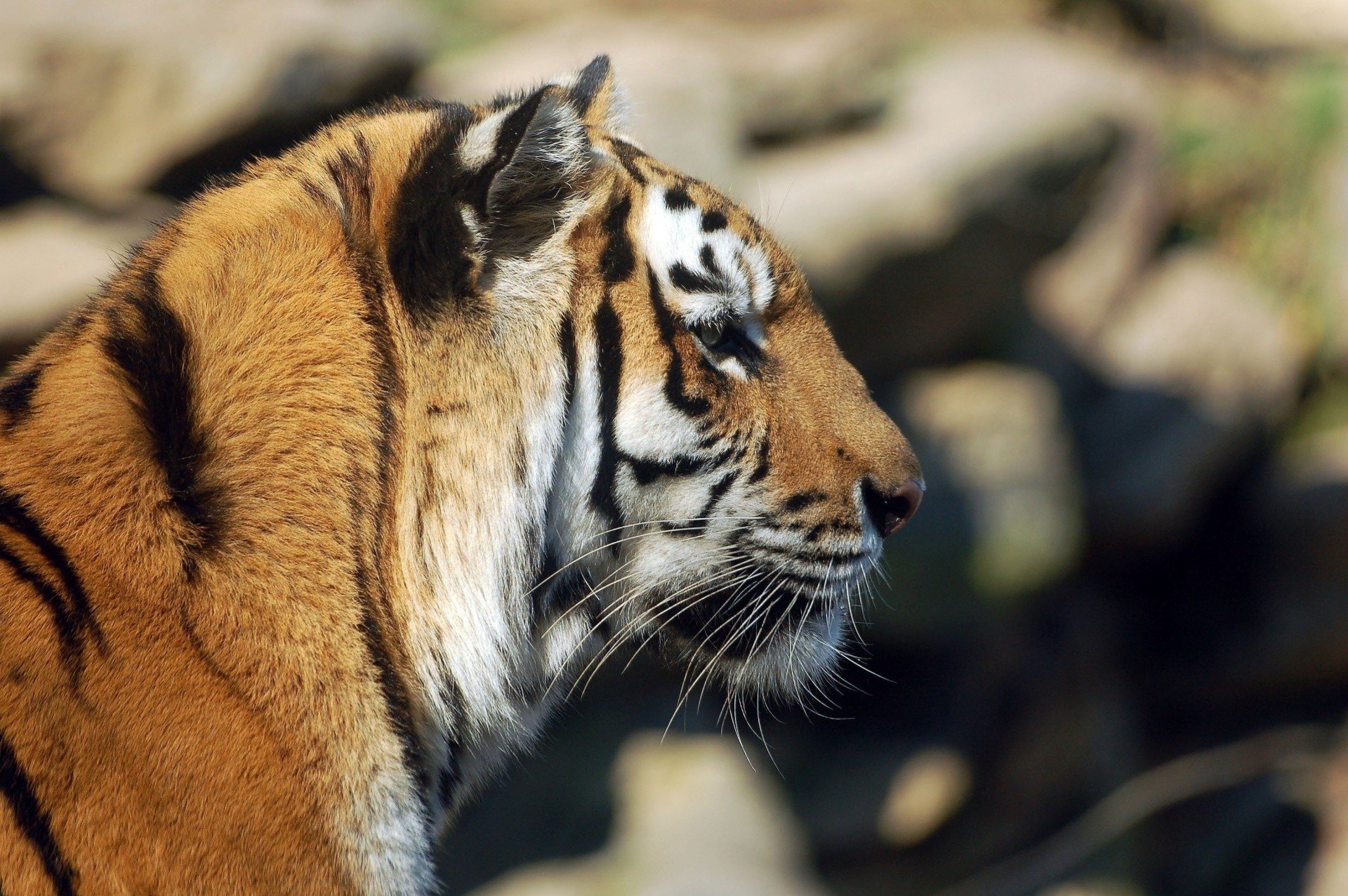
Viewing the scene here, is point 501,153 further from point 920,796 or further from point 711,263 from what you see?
point 920,796

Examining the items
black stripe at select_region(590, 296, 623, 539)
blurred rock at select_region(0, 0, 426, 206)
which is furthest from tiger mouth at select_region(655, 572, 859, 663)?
blurred rock at select_region(0, 0, 426, 206)

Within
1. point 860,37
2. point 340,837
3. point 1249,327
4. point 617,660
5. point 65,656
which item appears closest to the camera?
point 65,656

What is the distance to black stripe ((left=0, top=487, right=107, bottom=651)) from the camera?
4.36ft

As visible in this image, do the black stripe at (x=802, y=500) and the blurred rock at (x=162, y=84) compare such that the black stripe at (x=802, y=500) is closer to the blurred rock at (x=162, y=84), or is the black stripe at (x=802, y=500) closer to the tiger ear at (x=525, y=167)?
the tiger ear at (x=525, y=167)

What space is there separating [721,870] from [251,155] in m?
2.86

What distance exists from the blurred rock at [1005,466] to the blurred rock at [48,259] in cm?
318

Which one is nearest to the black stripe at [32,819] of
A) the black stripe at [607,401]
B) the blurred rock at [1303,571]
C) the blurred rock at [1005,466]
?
the black stripe at [607,401]

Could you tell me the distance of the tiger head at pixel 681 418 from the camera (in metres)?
1.66

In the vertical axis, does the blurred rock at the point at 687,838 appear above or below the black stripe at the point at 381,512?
below

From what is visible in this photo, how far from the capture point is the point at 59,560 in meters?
1.34

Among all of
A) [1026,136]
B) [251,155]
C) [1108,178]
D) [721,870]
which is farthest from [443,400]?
[1108,178]

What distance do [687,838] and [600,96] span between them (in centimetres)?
314

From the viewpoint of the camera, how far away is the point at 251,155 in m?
3.93

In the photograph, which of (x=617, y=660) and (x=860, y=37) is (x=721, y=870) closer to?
(x=617, y=660)
